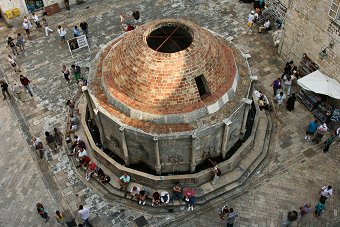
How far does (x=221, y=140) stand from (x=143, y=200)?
16.6ft

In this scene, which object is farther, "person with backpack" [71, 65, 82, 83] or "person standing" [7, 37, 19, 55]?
"person standing" [7, 37, 19, 55]

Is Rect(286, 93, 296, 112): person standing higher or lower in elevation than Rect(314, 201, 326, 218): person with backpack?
higher

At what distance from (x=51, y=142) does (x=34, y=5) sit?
14.2 metres

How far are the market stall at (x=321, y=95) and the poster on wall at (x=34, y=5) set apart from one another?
68.9 feet

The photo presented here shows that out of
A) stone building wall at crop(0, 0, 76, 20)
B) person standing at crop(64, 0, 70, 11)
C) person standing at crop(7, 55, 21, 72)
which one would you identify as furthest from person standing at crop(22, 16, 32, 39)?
person standing at crop(64, 0, 70, 11)

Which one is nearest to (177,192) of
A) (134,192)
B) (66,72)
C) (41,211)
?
(134,192)

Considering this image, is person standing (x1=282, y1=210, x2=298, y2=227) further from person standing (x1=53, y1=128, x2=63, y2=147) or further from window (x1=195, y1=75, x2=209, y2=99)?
person standing (x1=53, y1=128, x2=63, y2=147)

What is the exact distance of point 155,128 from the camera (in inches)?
733

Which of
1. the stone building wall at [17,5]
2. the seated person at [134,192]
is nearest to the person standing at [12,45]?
the stone building wall at [17,5]

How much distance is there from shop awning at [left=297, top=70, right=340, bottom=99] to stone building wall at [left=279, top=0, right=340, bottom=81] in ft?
1.30

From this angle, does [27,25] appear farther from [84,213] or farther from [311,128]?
[311,128]

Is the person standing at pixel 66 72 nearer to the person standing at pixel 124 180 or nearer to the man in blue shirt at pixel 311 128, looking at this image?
the person standing at pixel 124 180

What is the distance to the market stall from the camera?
2298cm

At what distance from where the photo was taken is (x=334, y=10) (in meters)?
21.8
